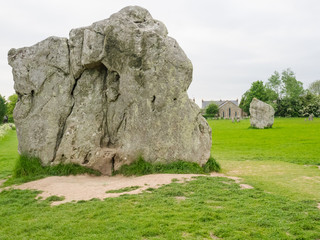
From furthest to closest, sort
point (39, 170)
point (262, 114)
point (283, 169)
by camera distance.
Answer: point (262, 114) < point (283, 169) < point (39, 170)

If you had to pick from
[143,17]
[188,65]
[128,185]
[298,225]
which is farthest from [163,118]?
[298,225]

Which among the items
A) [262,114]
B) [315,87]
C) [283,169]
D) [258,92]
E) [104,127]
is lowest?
[283,169]

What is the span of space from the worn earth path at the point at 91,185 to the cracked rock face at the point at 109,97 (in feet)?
3.35

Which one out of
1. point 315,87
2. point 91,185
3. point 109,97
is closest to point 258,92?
point 315,87

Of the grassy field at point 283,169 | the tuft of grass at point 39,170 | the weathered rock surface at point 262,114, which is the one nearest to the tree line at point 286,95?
the weathered rock surface at point 262,114

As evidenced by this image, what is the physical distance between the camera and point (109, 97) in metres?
12.3

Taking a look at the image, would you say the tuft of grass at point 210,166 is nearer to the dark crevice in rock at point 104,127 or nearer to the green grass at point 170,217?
the green grass at point 170,217

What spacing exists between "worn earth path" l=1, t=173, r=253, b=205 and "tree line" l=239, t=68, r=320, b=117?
2865 inches

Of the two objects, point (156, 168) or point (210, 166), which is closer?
point (156, 168)

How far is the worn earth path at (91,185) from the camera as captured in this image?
878 cm

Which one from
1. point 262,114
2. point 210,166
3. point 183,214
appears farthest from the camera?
point 262,114

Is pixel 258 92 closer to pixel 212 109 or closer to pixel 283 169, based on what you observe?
pixel 212 109

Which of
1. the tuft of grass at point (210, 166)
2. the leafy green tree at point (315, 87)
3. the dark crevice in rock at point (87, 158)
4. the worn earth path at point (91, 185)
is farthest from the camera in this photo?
the leafy green tree at point (315, 87)

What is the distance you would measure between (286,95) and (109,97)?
80.1 meters
